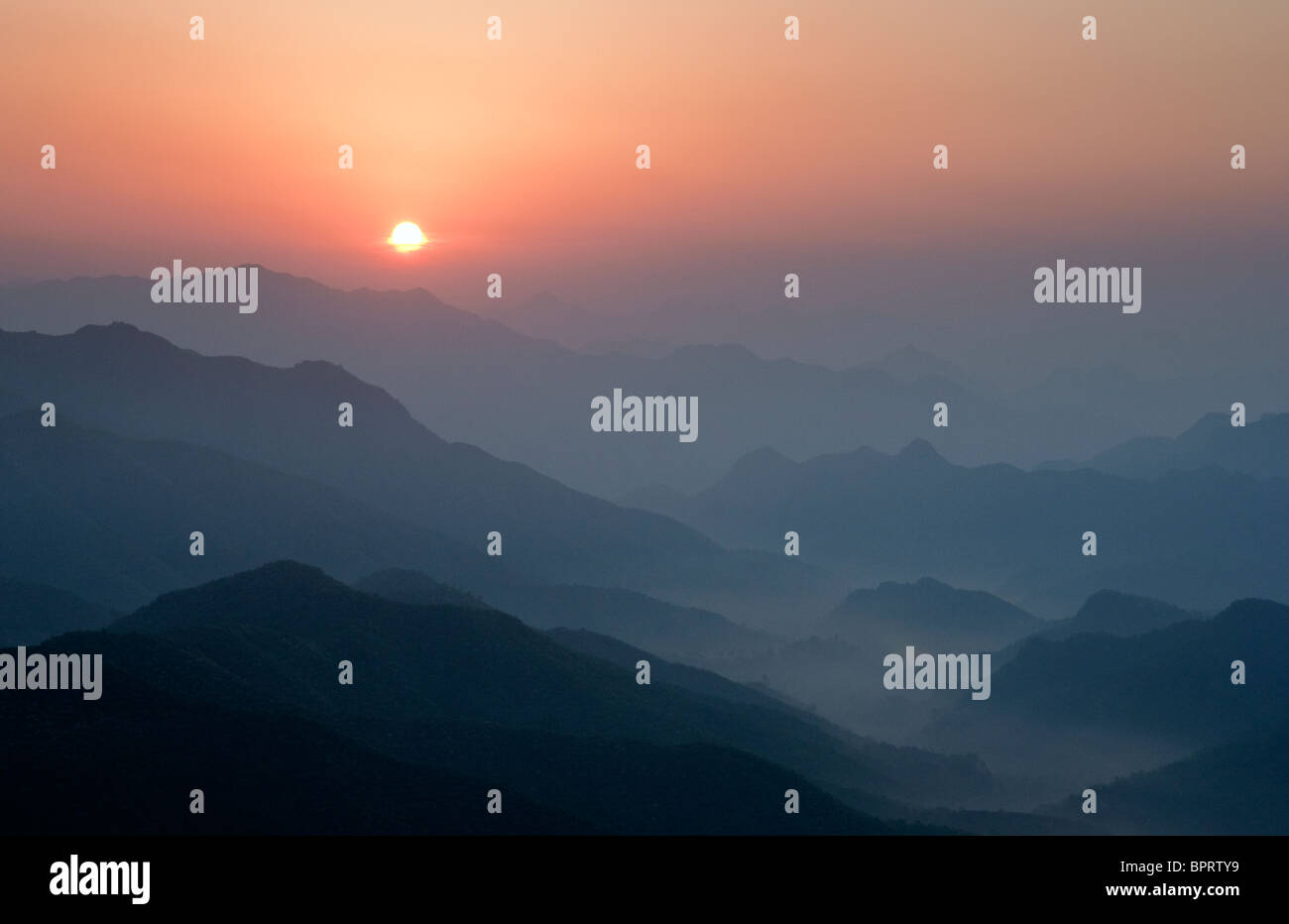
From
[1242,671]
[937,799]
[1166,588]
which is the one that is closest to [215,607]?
[937,799]

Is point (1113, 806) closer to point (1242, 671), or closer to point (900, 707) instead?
point (1242, 671)

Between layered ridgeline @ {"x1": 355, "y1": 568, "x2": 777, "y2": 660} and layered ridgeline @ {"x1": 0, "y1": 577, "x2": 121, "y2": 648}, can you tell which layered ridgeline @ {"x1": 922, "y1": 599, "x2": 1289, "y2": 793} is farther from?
layered ridgeline @ {"x1": 0, "y1": 577, "x2": 121, "y2": 648}

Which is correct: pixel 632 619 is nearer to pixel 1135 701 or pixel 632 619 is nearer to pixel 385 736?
pixel 1135 701

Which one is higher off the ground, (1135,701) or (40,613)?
(40,613)

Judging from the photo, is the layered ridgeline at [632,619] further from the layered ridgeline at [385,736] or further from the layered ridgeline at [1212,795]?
the layered ridgeline at [1212,795]

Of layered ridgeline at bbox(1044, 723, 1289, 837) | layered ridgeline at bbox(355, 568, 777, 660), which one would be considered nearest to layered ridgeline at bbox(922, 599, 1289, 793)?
layered ridgeline at bbox(1044, 723, 1289, 837)

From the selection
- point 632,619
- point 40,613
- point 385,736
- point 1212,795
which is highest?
point 632,619

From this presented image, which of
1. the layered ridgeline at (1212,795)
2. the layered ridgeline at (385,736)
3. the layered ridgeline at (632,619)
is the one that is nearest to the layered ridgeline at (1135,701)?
the layered ridgeline at (1212,795)

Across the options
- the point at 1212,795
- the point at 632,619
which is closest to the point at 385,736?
the point at 1212,795
